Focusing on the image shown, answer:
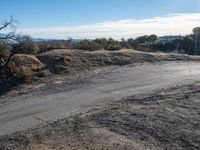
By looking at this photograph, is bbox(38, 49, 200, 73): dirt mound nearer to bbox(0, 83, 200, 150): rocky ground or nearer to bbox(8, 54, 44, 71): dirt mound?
bbox(8, 54, 44, 71): dirt mound

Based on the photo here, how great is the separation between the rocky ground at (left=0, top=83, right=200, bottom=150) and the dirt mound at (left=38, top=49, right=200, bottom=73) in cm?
1013

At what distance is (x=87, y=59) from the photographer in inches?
1032

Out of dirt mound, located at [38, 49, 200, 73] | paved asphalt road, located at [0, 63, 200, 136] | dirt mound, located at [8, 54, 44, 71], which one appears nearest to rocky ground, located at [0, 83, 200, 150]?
paved asphalt road, located at [0, 63, 200, 136]

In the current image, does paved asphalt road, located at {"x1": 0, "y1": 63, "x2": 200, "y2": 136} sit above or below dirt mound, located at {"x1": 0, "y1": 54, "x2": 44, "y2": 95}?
below

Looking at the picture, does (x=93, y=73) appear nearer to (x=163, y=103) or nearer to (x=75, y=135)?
(x=163, y=103)

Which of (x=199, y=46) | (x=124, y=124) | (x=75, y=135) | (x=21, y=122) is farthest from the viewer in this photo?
(x=199, y=46)

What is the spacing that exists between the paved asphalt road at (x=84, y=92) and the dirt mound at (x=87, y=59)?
2074mm

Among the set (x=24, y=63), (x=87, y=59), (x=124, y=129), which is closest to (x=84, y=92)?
(x=124, y=129)

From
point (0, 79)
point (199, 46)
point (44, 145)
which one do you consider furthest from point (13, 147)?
point (199, 46)

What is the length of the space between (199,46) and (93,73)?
33.4 meters

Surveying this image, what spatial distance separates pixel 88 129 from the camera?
1112cm

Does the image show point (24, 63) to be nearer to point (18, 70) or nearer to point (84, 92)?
point (18, 70)

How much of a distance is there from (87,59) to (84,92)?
8.91 m

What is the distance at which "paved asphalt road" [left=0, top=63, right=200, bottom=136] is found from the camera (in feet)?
43.2
